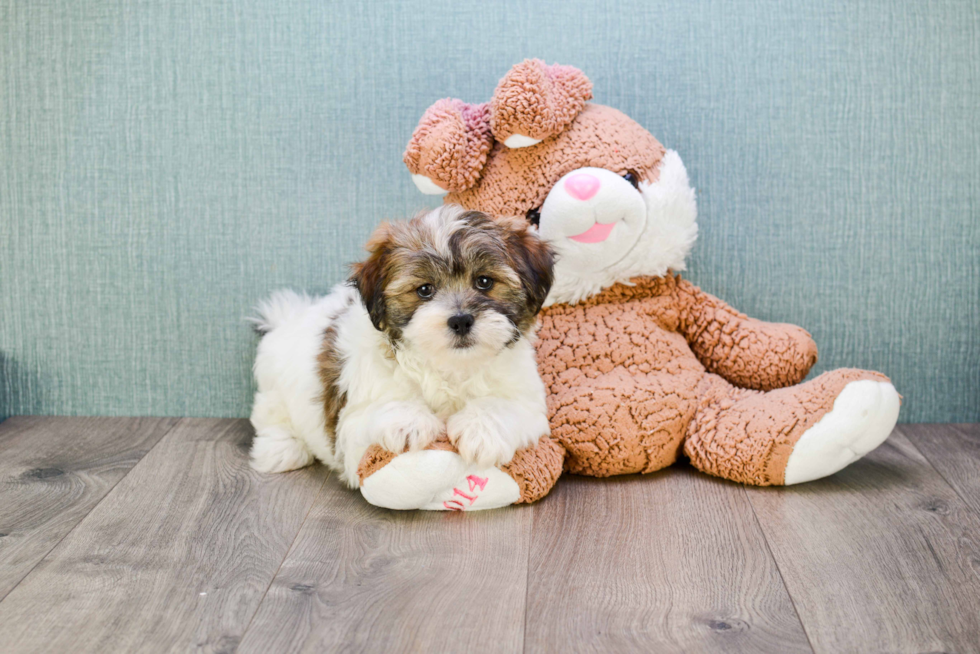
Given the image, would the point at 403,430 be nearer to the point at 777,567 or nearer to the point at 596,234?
the point at 596,234

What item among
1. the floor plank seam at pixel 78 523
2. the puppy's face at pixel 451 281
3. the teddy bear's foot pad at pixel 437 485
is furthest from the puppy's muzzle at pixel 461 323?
the floor plank seam at pixel 78 523

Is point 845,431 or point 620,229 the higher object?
point 620,229

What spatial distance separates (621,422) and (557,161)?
0.64 m

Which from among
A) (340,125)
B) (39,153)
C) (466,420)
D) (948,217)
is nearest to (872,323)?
(948,217)

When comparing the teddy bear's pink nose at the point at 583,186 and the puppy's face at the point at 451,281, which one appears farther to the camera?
the teddy bear's pink nose at the point at 583,186

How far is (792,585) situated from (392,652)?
0.73m

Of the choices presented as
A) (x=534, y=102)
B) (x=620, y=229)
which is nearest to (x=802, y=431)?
(x=620, y=229)

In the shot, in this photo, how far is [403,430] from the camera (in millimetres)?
1780

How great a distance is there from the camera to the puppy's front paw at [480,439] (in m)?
1.77

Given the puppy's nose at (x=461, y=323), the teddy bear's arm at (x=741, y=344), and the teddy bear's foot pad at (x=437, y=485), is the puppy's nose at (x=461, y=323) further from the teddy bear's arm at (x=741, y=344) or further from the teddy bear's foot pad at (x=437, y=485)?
the teddy bear's arm at (x=741, y=344)

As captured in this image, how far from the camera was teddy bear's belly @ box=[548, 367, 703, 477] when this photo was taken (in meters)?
2.00

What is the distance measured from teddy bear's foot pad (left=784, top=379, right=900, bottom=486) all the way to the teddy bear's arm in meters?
0.23

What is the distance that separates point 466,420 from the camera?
1.81 metres

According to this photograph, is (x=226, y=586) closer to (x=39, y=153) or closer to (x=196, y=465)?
Result: (x=196, y=465)
